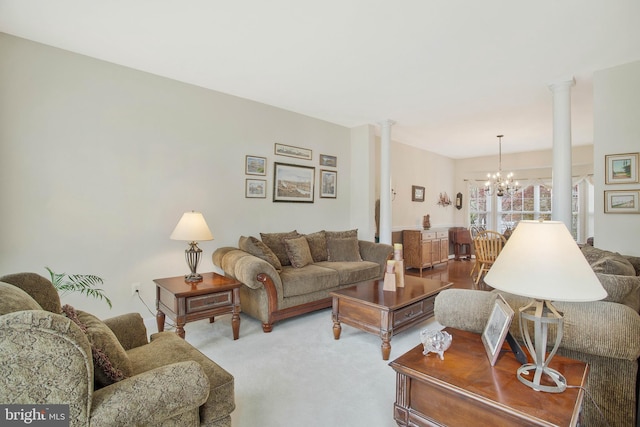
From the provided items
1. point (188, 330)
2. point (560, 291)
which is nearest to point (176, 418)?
point (560, 291)

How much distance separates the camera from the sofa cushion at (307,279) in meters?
3.34

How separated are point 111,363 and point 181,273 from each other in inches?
98.0

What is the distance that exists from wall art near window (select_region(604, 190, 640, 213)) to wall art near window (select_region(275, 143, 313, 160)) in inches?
137

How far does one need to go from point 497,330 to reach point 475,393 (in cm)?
32

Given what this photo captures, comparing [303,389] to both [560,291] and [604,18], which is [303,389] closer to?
[560,291]

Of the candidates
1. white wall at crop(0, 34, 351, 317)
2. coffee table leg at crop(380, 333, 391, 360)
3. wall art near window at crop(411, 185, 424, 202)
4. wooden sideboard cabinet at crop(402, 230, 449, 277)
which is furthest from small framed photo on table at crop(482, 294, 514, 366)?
wall art near window at crop(411, 185, 424, 202)

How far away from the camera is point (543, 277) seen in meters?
1.11

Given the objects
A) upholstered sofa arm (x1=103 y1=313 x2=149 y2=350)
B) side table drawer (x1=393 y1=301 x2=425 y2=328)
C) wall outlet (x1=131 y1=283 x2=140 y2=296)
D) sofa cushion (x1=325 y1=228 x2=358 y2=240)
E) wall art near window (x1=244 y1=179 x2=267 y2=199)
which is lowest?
side table drawer (x1=393 y1=301 x2=425 y2=328)

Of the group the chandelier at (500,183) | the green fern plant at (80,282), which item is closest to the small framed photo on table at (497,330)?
the green fern plant at (80,282)

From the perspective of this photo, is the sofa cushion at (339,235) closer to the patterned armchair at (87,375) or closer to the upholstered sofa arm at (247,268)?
the upholstered sofa arm at (247,268)

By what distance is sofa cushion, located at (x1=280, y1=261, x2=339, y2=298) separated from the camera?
11.0ft

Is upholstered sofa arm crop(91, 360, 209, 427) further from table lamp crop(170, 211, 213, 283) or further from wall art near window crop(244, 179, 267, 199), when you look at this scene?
wall art near window crop(244, 179, 267, 199)

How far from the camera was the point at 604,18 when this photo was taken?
7.81ft

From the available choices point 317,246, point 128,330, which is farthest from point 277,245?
point 128,330
